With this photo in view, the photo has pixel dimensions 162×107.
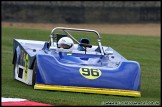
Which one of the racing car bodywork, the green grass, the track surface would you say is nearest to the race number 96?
the racing car bodywork

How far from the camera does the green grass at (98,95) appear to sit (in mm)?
8250

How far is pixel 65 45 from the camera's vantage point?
10.4 meters

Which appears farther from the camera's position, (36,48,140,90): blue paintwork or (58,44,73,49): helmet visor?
(58,44,73,49): helmet visor

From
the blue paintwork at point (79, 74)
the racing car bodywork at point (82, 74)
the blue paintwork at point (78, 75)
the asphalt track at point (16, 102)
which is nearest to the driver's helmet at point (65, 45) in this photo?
the racing car bodywork at point (82, 74)

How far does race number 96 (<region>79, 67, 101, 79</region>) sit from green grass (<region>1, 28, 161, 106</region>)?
1.08 ft

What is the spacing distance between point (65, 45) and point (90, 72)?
1.23 m

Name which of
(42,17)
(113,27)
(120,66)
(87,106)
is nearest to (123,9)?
(113,27)

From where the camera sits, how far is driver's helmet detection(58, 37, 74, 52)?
10398 millimetres

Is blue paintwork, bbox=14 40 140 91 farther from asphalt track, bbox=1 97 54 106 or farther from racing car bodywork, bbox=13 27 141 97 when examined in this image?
asphalt track, bbox=1 97 54 106

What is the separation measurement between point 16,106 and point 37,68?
9.11 ft

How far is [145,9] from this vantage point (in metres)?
31.8

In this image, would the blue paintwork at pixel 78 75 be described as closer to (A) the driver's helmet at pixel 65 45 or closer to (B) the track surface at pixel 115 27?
(A) the driver's helmet at pixel 65 45

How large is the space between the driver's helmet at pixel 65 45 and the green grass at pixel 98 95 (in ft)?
3.13

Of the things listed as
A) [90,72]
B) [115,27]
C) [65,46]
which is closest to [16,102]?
[90,72]
